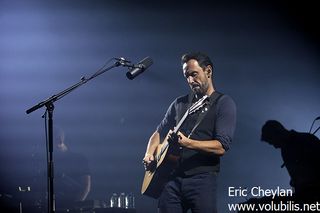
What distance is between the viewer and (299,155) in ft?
14.6

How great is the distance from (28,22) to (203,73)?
2314 millimetres

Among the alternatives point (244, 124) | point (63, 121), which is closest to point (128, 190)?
point (63, 121)

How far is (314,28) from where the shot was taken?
4969mm

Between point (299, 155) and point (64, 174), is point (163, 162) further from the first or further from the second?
point (64, 174)

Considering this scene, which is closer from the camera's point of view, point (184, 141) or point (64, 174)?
point (184, 141)

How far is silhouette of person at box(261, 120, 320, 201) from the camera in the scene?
4266 millimetres

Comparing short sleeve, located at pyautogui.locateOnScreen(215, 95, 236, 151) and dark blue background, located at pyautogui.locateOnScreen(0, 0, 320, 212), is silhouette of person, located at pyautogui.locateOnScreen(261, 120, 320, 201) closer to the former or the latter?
dark blue background, located at pyautogui.locateOnScreen(0, 0, 320, 212)

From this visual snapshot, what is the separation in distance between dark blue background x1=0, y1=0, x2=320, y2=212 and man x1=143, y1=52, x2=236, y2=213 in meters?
1.17

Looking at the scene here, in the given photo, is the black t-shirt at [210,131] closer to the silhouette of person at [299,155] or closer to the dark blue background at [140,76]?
the silhouette of person at [299,155]

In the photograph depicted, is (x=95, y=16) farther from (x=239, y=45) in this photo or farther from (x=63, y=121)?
(x=239, y=45)

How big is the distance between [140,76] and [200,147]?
184cm

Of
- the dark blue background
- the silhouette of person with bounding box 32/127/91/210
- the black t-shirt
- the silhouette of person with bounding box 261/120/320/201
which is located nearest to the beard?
the black t-shirt

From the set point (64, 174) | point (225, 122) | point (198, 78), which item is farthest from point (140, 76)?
point (225, 122)

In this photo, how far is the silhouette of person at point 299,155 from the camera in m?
4.27
